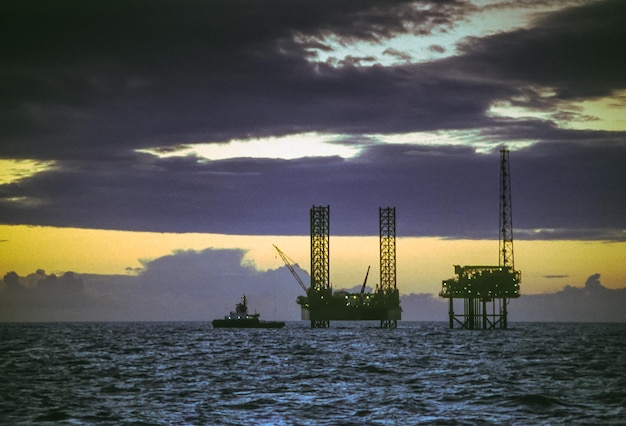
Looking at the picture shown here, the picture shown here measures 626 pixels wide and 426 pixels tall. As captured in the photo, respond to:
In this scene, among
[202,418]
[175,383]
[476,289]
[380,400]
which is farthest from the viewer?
[476,289]

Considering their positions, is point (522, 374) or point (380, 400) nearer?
point (380, 400)

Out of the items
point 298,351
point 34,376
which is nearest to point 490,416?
point 34,376

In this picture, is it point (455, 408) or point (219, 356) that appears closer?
point (455, 408)

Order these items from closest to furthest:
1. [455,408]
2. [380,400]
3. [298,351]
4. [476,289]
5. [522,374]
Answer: [455,408] < [380,400] < [522,374] < [298,351] < [476,289]

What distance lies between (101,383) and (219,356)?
38.1 m

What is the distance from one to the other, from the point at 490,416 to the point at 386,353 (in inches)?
2547

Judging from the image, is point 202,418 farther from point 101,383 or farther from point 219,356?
point 219,356

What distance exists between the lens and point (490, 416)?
50938mm

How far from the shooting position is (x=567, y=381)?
72062 millimetres

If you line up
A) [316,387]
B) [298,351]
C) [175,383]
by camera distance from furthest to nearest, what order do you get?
[298,351]
[175,383]
[316,387]

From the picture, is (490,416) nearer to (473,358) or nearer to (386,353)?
(473,358)

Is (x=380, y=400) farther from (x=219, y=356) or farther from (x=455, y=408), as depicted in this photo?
(x=219, y=356)

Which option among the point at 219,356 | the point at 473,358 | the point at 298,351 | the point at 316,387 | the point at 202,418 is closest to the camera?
the point at 202,418

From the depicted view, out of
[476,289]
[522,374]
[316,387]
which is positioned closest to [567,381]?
[522,374]
